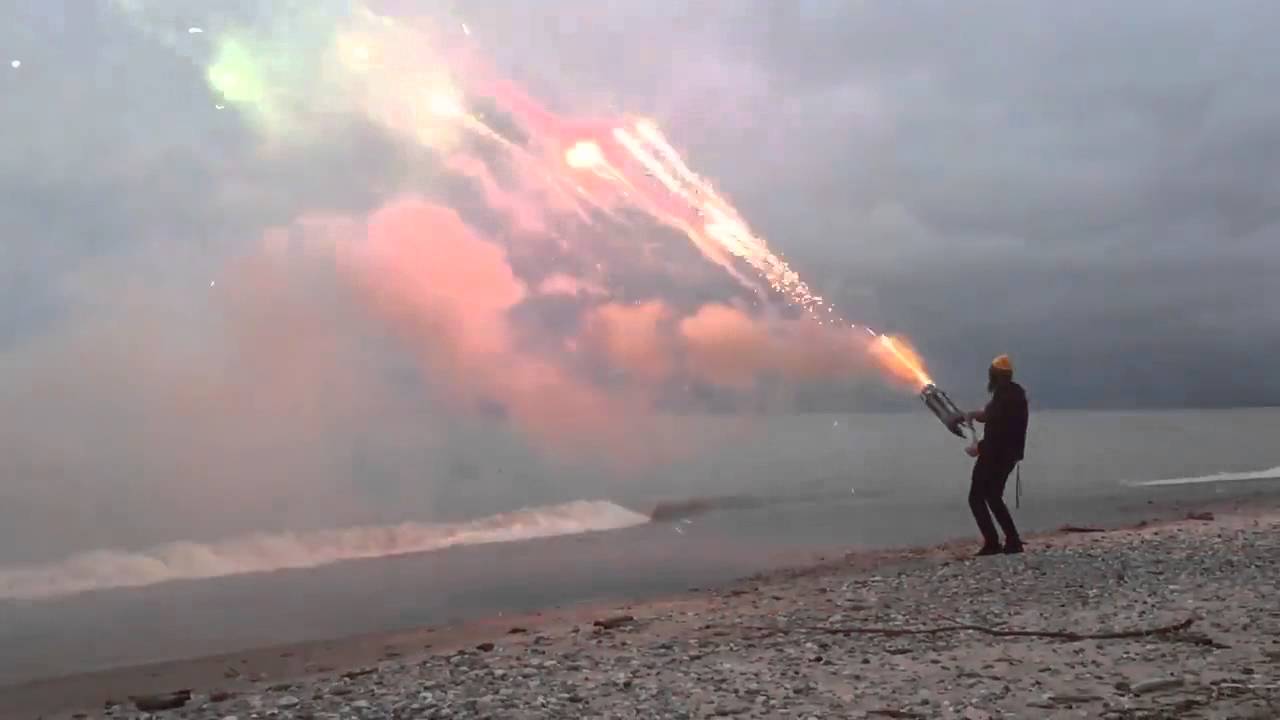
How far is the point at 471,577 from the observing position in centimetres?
2136

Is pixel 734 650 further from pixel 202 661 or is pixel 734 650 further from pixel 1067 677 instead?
pixel 202 661

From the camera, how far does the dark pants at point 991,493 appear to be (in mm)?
18266

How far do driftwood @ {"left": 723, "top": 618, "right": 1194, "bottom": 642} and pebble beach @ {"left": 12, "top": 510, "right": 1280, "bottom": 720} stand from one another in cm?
3

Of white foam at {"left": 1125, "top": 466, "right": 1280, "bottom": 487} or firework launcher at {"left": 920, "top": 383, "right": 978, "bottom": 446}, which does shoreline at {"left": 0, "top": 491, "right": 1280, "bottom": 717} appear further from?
white foam at {"left": 1125, "top": 466, "right": 1280, "bottom": 487}

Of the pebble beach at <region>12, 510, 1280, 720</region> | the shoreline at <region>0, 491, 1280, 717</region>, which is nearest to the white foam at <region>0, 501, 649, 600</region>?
the shoreline at <region>0, 491, 1280, 717</region>

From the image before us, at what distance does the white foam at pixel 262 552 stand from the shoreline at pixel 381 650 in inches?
379

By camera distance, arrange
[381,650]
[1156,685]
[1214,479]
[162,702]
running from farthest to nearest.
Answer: [1214,479] < [381,650] < [162,702] < [1156,685]

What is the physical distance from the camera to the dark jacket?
1820 cm

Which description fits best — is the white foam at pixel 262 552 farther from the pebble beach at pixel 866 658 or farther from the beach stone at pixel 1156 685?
the beach stone at pixel 1156 685

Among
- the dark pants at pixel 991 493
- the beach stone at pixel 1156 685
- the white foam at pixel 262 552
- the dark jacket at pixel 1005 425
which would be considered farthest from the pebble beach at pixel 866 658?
the white foam at pixel 262 552

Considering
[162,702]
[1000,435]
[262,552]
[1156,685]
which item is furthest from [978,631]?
[262,552]

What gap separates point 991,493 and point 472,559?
11.8 m

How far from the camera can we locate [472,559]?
24281mm

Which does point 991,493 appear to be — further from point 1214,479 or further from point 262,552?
point 1214,479
